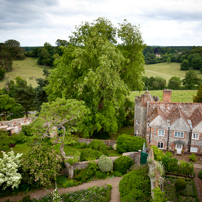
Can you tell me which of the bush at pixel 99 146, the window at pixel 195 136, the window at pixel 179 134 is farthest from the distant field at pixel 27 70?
the window at pixel 195 136


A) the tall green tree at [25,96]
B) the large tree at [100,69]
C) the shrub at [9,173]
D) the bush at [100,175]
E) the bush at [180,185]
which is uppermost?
the large tree at [100,69]

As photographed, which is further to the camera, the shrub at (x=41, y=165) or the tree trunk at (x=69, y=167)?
the tree trunk at (x=69, y=167)

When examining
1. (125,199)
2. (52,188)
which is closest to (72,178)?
(52,188)

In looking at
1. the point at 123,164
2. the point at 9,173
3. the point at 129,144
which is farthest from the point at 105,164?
the point at 9,173

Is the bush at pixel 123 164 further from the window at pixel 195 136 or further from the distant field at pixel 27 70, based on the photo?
the distant field at pixel 27 70

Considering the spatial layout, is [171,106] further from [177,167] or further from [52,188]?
[52,188]

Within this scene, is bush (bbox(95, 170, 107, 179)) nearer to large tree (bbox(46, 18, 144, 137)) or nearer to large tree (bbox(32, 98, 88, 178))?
large tree (bbox(32, 98, 88, 178))

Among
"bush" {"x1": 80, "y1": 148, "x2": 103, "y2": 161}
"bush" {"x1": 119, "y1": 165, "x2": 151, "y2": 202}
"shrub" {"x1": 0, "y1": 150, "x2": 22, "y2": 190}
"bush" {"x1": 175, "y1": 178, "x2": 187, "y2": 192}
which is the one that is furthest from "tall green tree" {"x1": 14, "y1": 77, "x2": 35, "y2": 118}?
"bush" {"x1": 175, "y1": 178, "x2": 187, "y2": 192}
